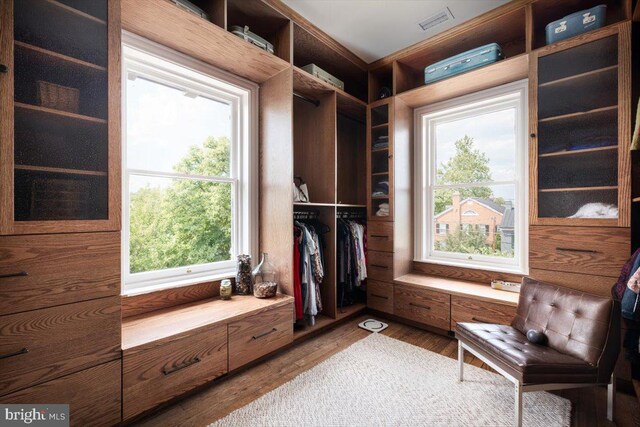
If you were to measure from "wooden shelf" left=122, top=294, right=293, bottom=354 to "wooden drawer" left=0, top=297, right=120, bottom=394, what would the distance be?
14 centimetres

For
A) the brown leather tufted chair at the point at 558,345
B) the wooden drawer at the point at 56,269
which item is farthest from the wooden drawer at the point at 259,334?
the brown leather tufted chair at the point at 558,345

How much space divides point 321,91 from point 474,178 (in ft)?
6.07

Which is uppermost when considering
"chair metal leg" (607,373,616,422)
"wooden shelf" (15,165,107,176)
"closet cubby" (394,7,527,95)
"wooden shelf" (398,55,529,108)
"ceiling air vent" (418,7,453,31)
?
"ceiling air vent" (418,7,453,31)

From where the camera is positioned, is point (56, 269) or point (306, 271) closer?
point (56, 269)

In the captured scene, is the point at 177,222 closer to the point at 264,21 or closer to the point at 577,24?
the point at 264,21

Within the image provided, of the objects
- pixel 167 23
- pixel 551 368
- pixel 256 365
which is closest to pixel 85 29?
Result: pixel 167 23

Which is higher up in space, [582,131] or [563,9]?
[563,9]

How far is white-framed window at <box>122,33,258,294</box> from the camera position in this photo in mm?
1980

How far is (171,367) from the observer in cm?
163

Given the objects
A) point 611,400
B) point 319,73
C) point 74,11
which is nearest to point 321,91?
point 319,73

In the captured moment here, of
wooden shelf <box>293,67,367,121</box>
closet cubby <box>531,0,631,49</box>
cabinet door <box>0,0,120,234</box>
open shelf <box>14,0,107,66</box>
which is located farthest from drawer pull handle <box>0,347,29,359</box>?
closet cubby <box>531,0,631,49</box>

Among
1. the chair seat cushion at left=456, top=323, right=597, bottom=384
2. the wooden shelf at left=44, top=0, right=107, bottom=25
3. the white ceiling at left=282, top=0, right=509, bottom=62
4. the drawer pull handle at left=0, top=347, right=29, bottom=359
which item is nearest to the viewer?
the drawer pull handle at left=0, top=347, right=29, bottom=359

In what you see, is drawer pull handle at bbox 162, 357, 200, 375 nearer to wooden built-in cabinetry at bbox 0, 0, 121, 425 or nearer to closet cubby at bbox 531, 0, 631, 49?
wooden built-in cabinetry at bbox 0, 0, 121, 425

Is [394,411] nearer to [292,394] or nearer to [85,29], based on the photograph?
[292,394]
